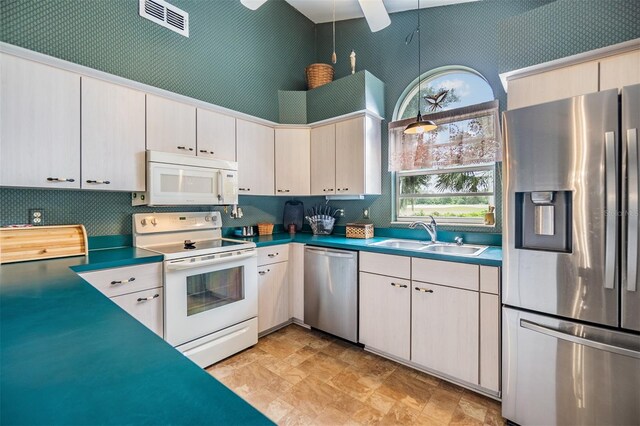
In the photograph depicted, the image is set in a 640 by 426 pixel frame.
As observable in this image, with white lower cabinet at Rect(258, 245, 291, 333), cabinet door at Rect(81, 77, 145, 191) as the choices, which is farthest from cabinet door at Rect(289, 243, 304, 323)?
cabinet door at Rect(81, 77, 145, 191)

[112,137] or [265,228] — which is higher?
[112,137]

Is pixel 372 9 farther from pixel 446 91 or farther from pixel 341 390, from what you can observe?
pixel 341 390

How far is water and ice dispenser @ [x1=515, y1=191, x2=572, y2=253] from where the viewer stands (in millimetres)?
1646

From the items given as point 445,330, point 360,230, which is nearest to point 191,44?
point 360,230

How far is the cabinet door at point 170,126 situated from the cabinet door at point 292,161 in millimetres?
1019

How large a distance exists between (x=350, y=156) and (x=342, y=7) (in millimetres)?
1805

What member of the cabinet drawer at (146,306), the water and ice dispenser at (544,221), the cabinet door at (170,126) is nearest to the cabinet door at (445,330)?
the water and ice dispenser at (544,221)

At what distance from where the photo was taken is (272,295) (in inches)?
118

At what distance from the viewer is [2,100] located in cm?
175

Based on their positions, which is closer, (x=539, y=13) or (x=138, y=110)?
(x=539, y=13)

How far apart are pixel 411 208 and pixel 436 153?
635mm

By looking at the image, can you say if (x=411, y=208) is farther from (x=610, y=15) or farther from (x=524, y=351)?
(x=610, y=15)

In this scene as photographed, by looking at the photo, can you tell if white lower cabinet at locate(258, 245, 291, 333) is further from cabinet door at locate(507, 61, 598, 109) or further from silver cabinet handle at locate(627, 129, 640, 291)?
silver cabinet handle at locate(627, 129, 640, 291)

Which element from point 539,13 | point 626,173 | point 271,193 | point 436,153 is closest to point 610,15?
point 539,13
